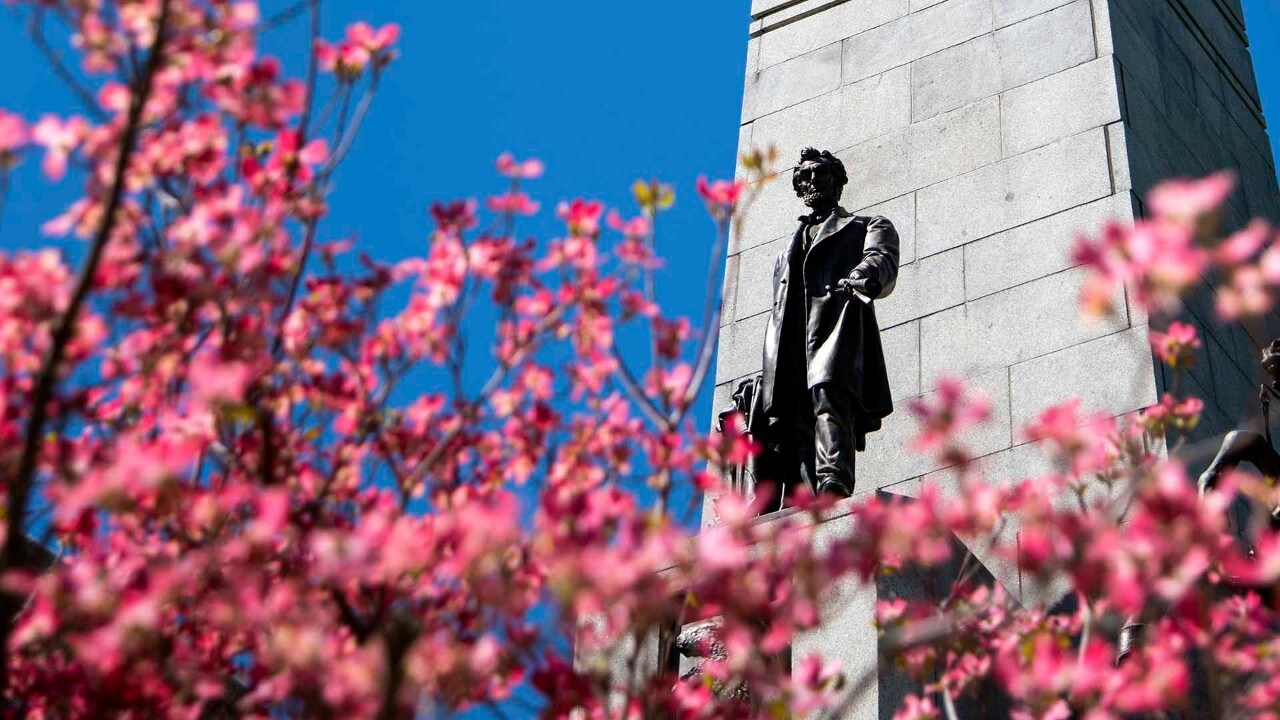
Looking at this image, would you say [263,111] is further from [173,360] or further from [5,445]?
[5,445]

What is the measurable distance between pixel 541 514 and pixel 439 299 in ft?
5.34

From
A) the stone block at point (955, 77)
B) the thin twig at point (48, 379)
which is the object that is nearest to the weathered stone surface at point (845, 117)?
the stone block at point (955, 77)

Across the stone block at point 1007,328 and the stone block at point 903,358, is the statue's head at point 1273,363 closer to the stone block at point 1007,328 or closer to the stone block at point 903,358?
the stone block at point 1007,328

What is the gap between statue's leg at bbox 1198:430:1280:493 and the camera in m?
8.42

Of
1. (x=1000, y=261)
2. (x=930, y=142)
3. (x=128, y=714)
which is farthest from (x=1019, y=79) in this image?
(x=128, y=714)

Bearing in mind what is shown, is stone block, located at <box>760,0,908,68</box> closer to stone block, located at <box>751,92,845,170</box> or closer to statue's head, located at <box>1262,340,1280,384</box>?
stone block, located at <box>751,92,845,170</box>

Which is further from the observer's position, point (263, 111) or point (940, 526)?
point (263, 111)

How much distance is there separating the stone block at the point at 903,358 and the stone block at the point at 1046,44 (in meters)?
2.83

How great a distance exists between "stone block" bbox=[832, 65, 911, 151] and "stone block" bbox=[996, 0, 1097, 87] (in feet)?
3.24

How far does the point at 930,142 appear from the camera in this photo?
13281 mm

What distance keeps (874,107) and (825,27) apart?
5.64 feet

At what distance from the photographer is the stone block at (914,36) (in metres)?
14.0

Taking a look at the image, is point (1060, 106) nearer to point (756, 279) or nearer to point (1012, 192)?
point (1012, 192)

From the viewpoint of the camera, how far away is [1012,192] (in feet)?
40.6
